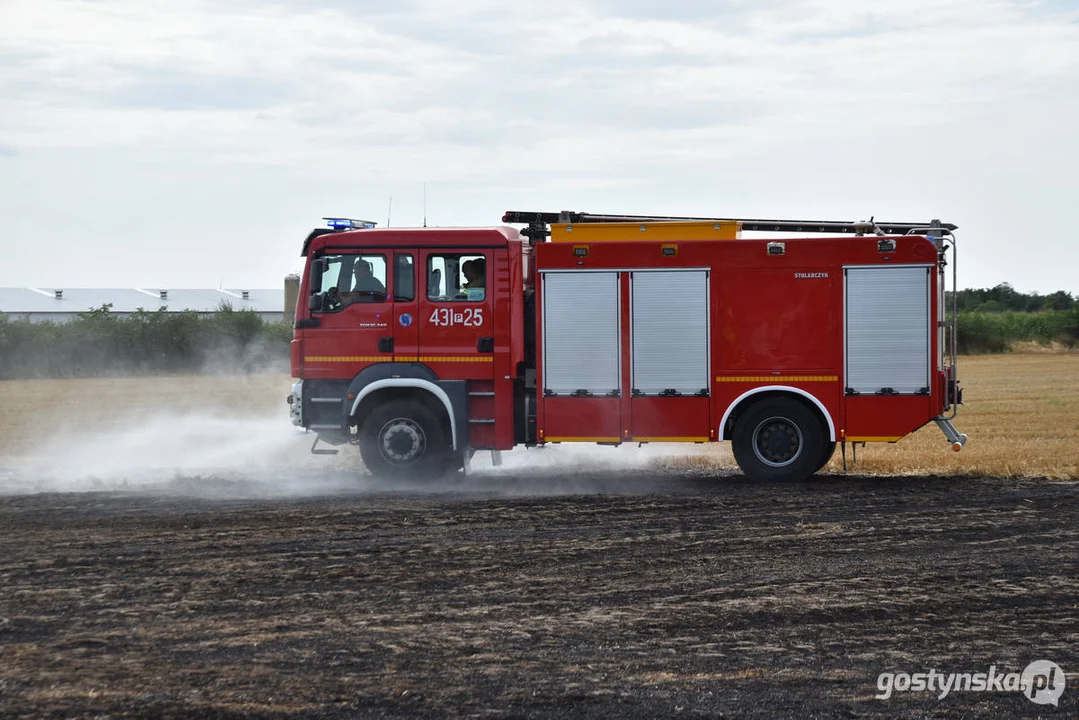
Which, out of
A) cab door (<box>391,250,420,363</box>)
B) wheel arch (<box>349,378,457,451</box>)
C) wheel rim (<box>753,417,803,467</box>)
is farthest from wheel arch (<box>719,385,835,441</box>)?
cab door (<box>391,250,420,363</box>)

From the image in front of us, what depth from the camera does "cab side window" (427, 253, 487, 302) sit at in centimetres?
1373

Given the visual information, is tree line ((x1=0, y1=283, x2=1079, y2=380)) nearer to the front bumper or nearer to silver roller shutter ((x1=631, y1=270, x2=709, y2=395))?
the front bumper

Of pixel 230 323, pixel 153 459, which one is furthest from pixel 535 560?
pixel 230 323

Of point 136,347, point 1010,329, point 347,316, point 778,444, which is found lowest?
point 778,444

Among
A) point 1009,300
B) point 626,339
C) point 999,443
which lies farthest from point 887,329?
point 1009,300

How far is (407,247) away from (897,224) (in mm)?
5600

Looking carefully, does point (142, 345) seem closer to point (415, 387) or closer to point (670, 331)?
point (415, 387)

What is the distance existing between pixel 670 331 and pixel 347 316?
3.69 meters

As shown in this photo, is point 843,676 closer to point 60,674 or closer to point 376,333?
point 60,674

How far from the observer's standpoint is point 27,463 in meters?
17.5

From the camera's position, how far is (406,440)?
13883 millimetres

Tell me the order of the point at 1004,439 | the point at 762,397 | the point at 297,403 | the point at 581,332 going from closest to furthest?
1. the point at 762,397
2. the point at 581,332
3. the point at 297,403
4. the point at 1004,439

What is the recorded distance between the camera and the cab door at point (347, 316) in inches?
544

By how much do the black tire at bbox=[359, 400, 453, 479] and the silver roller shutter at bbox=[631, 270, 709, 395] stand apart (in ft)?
7.78
